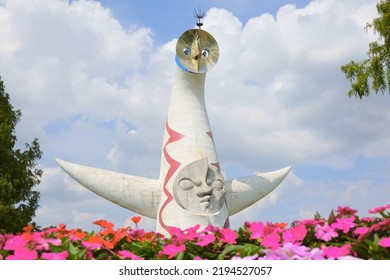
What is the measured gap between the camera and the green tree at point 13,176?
50.5 feet

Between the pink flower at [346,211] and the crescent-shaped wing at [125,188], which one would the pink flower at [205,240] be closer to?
the pink flower at [346,211]

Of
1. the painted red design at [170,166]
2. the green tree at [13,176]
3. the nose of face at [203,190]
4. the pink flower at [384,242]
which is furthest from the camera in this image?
the green tree at [13,176]

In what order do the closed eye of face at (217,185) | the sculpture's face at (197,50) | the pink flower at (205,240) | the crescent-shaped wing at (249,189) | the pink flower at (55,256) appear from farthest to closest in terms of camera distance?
the crescent-shaped wing at (249,189)
the sculpture's face at (197,50)
the closed eye of face at (217,185)
the pink flower at (205,240)
the pink flower at (55,256)

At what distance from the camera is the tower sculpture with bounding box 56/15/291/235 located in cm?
1009

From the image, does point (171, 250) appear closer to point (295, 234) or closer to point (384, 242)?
point (295, 234)

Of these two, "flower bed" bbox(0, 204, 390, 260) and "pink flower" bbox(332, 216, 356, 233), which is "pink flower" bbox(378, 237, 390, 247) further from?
"pink flower" bbox(332, 216, 356, 233)

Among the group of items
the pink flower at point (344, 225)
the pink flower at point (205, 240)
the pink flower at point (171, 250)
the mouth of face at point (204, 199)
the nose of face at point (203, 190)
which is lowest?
the pink flower at point (171, 250)

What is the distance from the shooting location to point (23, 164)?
16906mm

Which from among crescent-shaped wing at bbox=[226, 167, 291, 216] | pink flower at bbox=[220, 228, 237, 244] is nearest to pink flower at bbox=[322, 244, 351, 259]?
pink flower at bbox=[220, 228, 237, 244]

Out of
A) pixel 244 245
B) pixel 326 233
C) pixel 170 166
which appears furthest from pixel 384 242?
pixel 170 166

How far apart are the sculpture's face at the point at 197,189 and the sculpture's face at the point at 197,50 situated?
1.92 metres

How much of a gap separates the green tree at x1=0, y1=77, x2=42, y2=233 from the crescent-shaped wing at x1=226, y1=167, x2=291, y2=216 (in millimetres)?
6954

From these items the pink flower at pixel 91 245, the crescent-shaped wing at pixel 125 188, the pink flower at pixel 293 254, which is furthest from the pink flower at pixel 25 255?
the crescent-shaped wing at pixel 125 188

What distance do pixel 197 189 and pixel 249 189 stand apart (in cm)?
176
